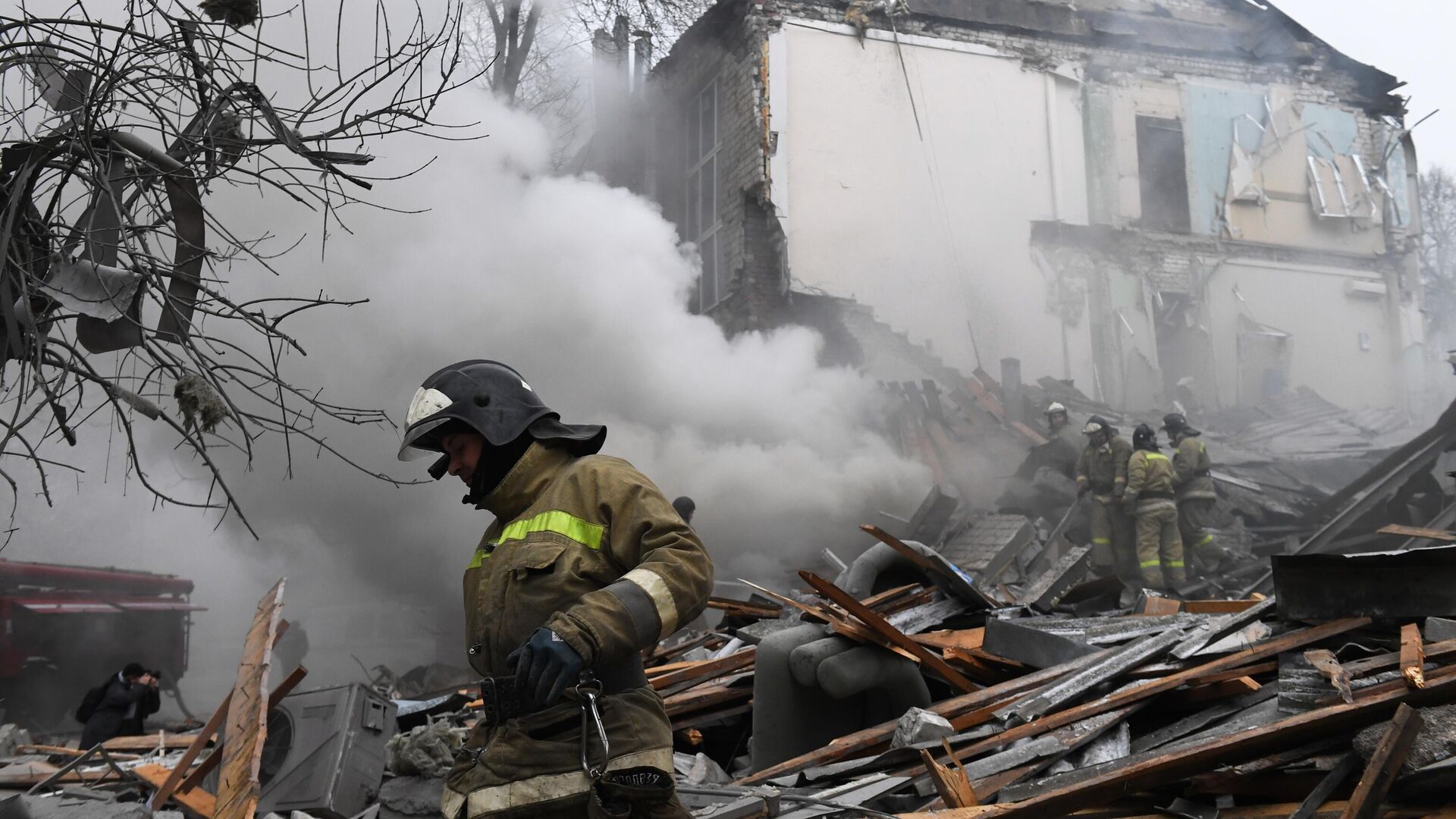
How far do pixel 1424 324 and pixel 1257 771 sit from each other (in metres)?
18.1

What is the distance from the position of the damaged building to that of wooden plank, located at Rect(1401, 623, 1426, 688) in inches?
426

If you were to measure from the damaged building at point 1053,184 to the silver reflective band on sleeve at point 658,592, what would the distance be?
12059 mm

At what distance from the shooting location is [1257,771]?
2.87 m

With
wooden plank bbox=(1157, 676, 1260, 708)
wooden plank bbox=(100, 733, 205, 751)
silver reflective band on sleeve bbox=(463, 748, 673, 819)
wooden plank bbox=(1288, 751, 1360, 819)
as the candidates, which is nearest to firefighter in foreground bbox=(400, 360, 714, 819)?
silver reflective band on sleeve bbox=(463, 748, 673, 819)

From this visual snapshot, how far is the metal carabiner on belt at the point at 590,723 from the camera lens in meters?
2.14

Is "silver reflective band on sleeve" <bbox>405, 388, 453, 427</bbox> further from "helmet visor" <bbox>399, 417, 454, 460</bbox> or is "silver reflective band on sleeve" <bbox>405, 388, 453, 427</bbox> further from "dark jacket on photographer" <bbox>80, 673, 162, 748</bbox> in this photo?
"dark jacket on photographer" <bbox>80, 673, 162, 748</bbox>

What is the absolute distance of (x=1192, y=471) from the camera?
938 cm

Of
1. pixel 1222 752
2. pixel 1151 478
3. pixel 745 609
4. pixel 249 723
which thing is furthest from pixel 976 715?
pixel 1151 478

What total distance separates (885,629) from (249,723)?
2527mm

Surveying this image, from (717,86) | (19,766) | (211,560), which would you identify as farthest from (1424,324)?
(19,766)

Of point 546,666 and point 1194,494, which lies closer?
point 546,666

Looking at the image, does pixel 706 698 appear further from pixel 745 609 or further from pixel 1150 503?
pixel 1150 503

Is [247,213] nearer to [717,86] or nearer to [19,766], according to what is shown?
[19,766]

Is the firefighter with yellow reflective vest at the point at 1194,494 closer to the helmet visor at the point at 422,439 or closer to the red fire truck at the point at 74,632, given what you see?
the helmet visor at the point at 422,439
